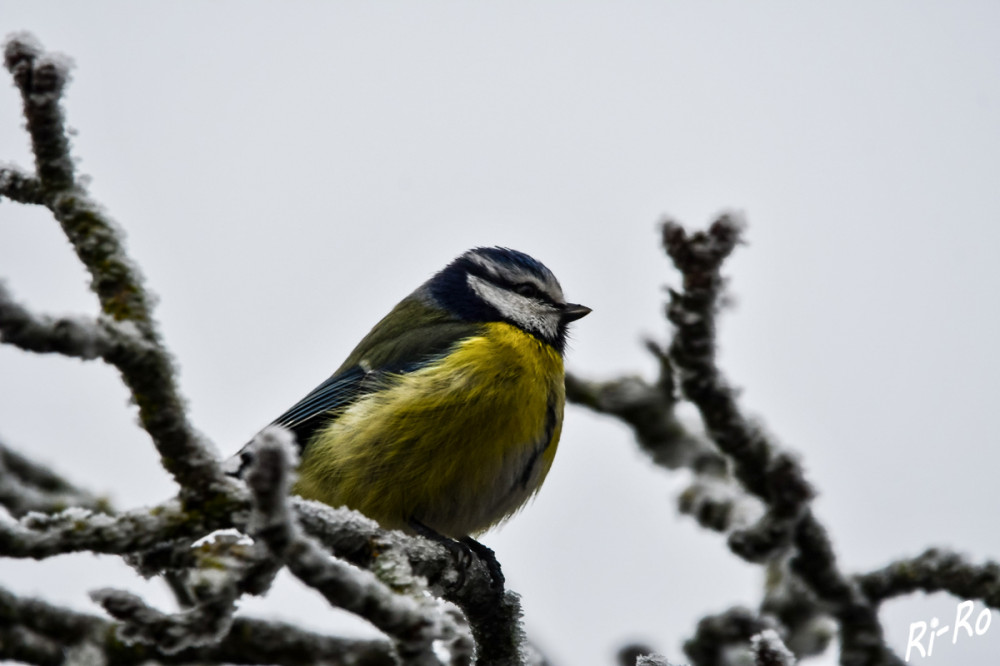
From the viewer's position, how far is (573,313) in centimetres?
471

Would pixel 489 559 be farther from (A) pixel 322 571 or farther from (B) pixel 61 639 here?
(A) pixel 322 571

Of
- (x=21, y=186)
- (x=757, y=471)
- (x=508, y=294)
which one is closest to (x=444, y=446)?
(x=757, y=471)

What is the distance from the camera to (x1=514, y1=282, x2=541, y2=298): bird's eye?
4801 millimetres

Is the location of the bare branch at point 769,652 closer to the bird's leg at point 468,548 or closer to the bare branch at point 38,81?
the bird's leg at point 468,548

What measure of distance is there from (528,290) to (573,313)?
247 mm

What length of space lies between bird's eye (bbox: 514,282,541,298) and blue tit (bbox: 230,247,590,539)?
299 mm

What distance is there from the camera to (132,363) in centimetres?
210

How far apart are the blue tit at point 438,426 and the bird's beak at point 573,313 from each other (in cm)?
21

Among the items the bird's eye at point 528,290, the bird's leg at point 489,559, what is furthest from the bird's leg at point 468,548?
the bird's eye at point 528,290

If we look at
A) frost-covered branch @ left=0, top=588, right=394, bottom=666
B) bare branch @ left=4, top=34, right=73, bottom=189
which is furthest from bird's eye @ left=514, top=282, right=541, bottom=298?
bare branch @ left=4, top=34, right=73, bottom=189

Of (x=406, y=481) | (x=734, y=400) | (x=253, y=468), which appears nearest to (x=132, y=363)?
(x=253, y=468)

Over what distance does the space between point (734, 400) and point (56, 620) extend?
2.29 m

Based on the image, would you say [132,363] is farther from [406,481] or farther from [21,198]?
[406,481]

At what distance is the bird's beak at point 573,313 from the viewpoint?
4.71 m
